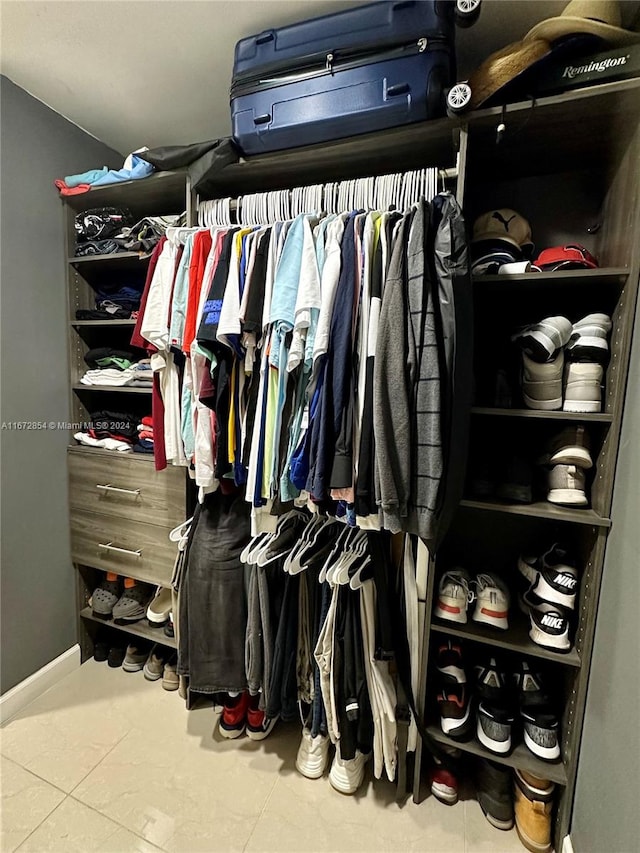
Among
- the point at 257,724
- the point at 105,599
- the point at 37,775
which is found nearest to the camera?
the point at 37,775

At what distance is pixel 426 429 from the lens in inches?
36.3

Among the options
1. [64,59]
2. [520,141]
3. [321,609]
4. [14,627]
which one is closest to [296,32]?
[520,141]

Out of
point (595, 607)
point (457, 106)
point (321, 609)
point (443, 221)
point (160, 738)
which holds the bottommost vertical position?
point (160, 738)

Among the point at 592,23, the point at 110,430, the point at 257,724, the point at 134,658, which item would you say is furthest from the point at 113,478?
the point at 592,23

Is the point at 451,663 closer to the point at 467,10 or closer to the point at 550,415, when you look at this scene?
the point at 550,415

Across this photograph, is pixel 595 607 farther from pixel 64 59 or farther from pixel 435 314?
pixel 64 59

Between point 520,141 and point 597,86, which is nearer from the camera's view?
point 597,86

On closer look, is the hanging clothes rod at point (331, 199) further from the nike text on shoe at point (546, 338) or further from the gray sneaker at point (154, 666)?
the gray sneaker at point (154, 666)

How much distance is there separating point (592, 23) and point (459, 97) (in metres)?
0.30

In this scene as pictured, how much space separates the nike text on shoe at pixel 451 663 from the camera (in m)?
1.26

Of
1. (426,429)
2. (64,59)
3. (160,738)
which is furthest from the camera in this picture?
(160,738)

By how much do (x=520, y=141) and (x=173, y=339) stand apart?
46.3 inches

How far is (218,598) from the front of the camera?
1354mm

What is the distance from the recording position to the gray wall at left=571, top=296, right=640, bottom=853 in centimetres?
83
